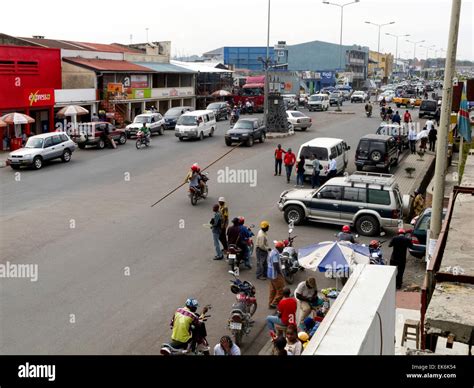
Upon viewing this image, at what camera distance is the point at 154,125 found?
3994cm

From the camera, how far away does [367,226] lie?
1769cm

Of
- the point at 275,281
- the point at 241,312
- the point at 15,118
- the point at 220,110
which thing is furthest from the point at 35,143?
the point at 220,110

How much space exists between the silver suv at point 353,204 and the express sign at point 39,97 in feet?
68.8

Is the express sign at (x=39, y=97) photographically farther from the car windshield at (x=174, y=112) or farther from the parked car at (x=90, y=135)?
the car windshield at (x=174, y=112)

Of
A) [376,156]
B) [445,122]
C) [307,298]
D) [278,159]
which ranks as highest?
[445,122]

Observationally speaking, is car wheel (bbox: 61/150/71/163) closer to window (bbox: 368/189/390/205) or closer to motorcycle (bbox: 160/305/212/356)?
window (bbox: 368/189/390/205)

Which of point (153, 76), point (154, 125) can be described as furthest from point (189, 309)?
point (153, 76)

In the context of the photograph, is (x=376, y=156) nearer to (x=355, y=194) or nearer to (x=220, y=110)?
(x=355, y=194)

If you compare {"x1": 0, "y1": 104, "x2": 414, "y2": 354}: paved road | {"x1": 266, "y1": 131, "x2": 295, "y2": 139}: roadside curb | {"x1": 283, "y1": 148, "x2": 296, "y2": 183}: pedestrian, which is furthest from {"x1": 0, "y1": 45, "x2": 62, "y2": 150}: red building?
{"x1": 283, "y1": 148, "x2": 296, "y2": 183}: pedestrian

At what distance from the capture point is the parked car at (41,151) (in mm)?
26766

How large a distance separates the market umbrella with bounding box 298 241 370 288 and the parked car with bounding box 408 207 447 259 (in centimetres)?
350

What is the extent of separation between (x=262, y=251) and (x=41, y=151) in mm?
16860
